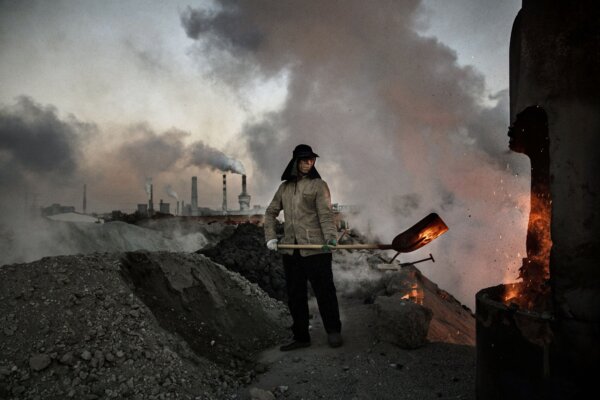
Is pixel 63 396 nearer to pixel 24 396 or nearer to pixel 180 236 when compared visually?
pixel 24 396

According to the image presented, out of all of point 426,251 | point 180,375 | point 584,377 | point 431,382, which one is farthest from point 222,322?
point 426,251

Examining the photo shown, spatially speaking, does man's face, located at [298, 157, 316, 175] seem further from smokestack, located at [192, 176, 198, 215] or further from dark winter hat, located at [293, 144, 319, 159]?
smokestack, located at [192, 176, 198, 215]

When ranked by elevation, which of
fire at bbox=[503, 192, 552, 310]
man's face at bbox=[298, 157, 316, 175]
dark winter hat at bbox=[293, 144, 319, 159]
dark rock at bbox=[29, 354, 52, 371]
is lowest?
dark rock at bbox=[29, 354, 52, 371]

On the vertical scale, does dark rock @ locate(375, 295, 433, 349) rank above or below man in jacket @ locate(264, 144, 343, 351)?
below

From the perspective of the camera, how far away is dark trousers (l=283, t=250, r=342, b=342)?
4.46 metres

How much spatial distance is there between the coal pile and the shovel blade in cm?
401

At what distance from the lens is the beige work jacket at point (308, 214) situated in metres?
4.45

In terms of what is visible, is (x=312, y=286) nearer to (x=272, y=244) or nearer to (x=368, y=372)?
(x=272, y=244)

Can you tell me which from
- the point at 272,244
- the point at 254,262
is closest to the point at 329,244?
the point at 272,244

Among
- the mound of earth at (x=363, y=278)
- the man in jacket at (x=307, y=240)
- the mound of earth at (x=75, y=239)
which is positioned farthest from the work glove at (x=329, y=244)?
the mound of earth at (x=75, y=239)

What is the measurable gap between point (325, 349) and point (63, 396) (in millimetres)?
2639

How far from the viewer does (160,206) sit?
40719 mm

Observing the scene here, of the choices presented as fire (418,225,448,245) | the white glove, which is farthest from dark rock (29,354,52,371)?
fire (418,225,448,245)

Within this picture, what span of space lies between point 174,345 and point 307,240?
1.90 m
